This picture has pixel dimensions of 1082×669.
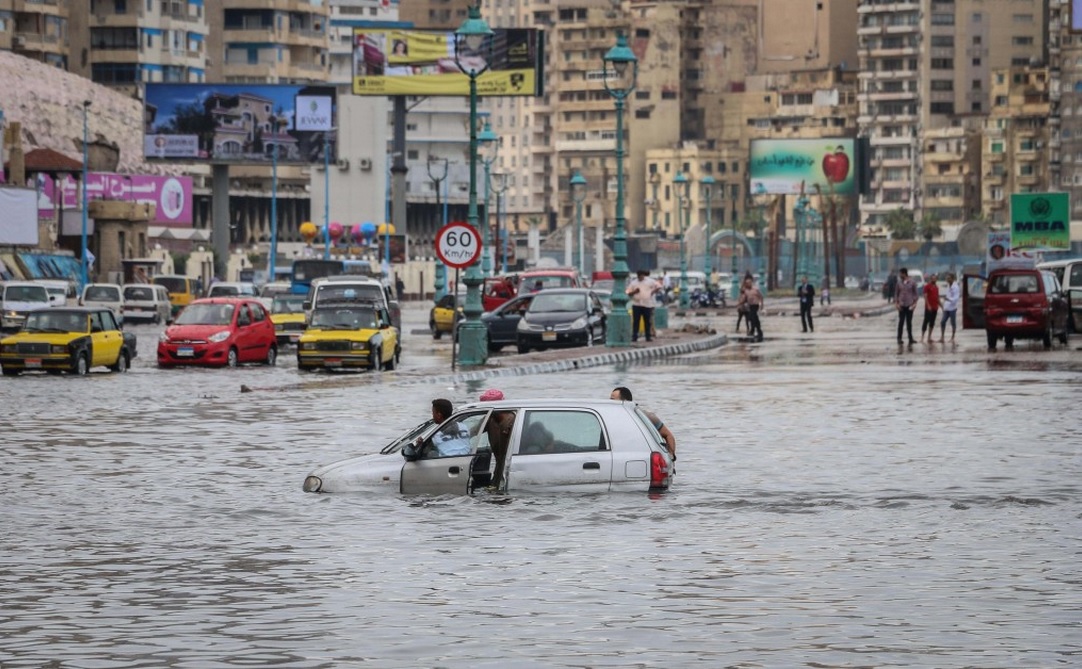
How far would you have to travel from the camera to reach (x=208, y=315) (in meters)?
45.7

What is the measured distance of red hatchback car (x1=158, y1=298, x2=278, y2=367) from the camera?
44.5 metres

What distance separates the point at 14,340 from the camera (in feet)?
135

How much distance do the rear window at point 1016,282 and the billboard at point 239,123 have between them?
64327mm

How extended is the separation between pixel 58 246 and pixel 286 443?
84165 millimetres

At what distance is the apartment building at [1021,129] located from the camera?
193m

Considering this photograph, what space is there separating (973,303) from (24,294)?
2680 cm

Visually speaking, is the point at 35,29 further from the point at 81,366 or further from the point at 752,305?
the point at 81,366

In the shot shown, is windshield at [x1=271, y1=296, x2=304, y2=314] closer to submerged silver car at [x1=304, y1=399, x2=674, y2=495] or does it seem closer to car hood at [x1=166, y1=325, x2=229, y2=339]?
car hood at [x1=166, y1=325, x2=229, y2=339]

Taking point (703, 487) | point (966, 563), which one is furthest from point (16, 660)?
point (703, 487)

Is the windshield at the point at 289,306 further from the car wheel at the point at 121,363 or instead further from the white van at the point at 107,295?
the white van at the point at 107,295

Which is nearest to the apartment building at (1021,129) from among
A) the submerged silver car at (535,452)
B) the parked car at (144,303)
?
the parked car at (144,303)

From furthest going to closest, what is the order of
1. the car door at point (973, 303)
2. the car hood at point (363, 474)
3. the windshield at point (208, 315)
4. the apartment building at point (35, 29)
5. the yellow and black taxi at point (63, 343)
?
the apartment building at point (35, 29) → the car door at point (973, 303) → the windshield at point (208, 315) → the yellow and black taxi at point (63, 343) → the car hood at point (363, 474)

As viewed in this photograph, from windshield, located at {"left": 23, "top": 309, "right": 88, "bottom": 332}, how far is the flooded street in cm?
1061

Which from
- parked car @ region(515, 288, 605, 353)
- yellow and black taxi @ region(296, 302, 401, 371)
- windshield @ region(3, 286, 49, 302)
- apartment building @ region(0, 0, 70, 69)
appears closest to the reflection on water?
yellow and black taxi @ region(296, 302, 401, 371)
